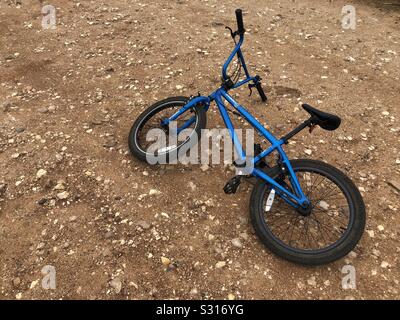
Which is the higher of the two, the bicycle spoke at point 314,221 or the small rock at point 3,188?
the bicycle spoke at point 314,221

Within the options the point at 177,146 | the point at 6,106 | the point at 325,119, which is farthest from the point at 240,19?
the point at 6,106

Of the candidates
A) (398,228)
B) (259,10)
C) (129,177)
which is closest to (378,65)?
(259,10)

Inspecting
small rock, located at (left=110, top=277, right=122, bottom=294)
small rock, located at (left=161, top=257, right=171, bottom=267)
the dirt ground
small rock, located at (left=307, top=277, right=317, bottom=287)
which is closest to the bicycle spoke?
the dirt ground

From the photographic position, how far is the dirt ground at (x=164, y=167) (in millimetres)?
4473

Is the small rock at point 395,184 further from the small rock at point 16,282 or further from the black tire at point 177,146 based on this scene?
the small rock at point 16,282

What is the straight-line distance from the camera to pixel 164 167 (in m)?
5.89

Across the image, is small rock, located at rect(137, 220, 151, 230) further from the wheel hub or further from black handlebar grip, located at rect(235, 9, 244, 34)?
black handlebar grip, located at rect(235, 9, 244, 34)

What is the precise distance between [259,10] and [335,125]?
22.6ft

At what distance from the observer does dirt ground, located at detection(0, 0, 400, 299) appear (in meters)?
4.47

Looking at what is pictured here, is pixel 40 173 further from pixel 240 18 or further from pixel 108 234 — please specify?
pixel 240 18

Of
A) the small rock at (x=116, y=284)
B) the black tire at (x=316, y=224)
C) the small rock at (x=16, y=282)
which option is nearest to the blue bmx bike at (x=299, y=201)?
the black tire at (x=316, y=224)

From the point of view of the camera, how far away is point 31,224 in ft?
16.6

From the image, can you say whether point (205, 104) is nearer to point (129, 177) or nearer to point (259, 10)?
point (129, 177)
